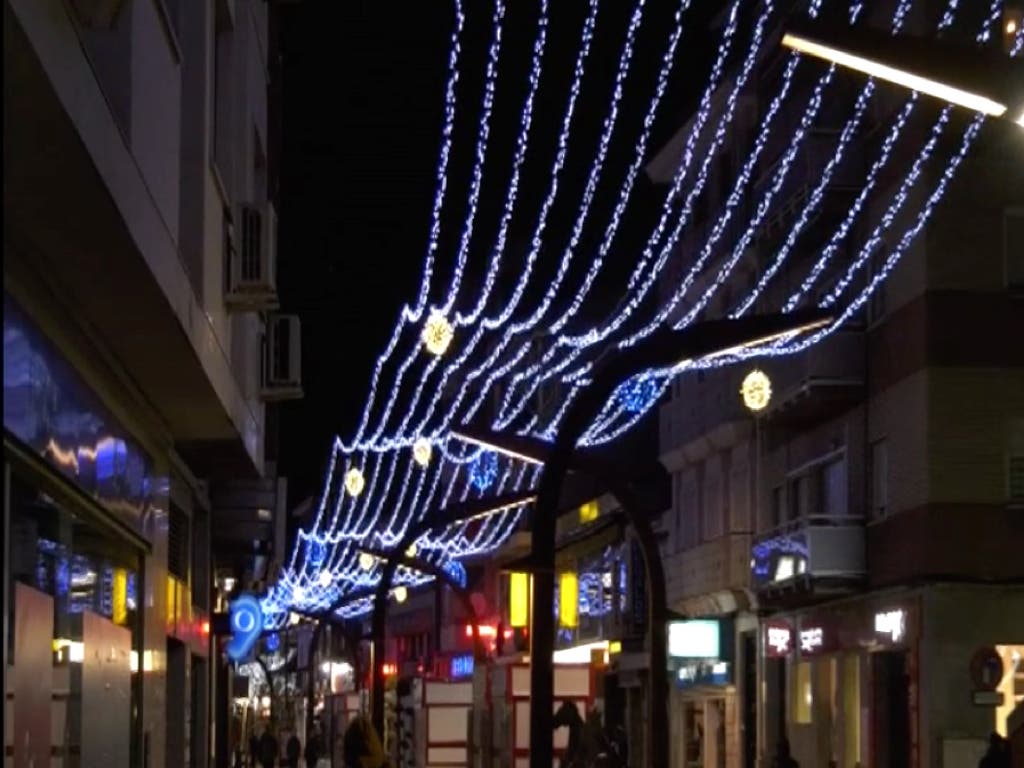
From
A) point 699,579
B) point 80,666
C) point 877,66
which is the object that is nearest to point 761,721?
point 699,579

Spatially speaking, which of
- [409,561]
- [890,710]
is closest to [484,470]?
[409,561]

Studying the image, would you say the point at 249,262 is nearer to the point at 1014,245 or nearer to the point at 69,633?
the point at 69,633

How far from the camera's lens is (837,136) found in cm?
Answer: 3644

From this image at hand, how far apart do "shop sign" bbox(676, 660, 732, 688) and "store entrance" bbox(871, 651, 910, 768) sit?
10.1m

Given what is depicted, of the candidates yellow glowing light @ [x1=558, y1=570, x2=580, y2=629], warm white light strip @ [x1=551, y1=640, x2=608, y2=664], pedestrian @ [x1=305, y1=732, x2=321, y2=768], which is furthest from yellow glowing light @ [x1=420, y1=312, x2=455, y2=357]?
pedestrian @ [x1=305, y1=732, x2=321, y2=768]

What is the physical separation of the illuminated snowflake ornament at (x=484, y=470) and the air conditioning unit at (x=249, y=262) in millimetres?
39944

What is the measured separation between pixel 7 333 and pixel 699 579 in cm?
3873

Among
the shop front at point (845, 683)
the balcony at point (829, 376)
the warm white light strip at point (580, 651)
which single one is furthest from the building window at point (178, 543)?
the warm white light strip at point (580, 651)

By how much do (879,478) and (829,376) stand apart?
1.96 meters

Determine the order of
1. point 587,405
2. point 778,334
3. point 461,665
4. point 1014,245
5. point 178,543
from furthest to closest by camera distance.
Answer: point 461,665 < point 1014,245 < point 178,543 < point 778,334 < point 587,405

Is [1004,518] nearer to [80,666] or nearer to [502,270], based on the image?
[80,666]

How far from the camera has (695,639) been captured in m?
43.4

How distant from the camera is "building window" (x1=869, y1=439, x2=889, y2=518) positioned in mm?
34625

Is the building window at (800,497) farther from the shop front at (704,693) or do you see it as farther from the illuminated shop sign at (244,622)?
the illuminated shop sign at (244,622)
